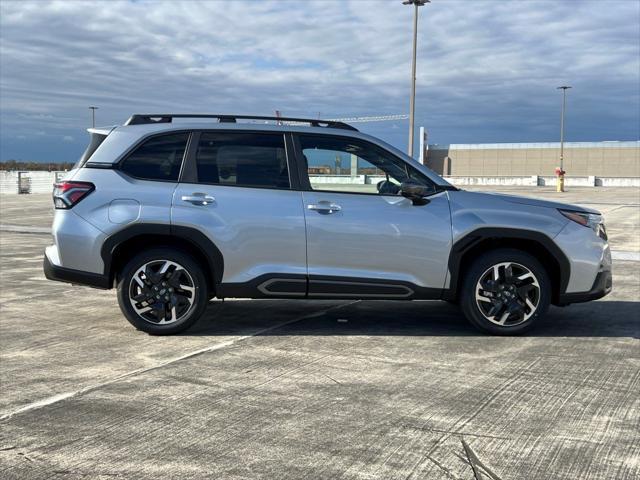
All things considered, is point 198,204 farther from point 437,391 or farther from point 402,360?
point 437,391

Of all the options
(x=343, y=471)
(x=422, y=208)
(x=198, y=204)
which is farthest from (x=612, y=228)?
(x=343, y=471)

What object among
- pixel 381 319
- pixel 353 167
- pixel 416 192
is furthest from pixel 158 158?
pixel 381 319

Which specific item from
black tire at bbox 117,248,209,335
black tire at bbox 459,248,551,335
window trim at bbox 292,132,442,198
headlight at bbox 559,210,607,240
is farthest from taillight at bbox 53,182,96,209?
headlight at bbox 559,210,607,240

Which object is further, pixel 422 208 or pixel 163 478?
pixel 422 208

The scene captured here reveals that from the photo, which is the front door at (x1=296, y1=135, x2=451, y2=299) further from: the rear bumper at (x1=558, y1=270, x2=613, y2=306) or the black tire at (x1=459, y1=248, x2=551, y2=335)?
the rear bumper at (x1=558, y1=270, x2=613, y2=306)

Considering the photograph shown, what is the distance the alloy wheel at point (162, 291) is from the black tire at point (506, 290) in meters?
2.49

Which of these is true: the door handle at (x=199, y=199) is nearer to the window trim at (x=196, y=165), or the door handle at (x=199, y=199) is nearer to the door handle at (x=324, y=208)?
the window trim at (x=196, y=165)

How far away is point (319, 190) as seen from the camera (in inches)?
240

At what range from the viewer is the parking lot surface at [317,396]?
3.52 metres

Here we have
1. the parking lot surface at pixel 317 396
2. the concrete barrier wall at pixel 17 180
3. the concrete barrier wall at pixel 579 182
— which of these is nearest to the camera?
the parking lot surface at pixel 317 396

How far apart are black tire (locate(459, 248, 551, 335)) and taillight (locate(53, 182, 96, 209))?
11.4 feet

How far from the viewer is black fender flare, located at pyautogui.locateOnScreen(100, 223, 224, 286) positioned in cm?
596

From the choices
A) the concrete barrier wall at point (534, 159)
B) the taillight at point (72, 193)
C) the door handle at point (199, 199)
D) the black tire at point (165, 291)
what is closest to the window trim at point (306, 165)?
the door handle at point (199, 199)

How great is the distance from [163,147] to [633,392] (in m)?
4.31
